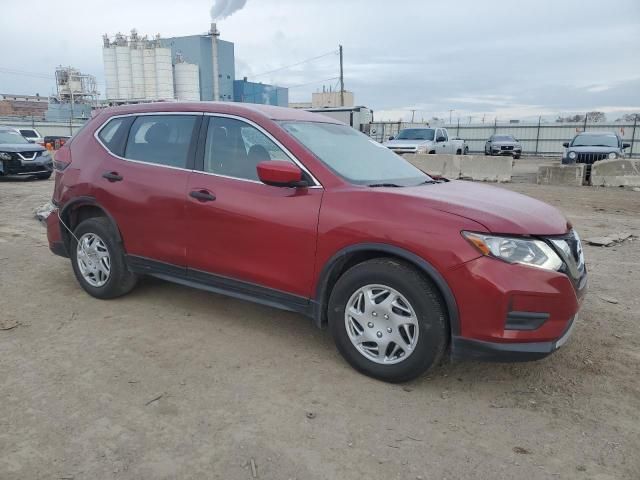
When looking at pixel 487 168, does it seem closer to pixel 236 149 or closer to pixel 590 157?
pixel 590 157

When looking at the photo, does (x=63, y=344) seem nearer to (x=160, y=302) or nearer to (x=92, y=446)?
(x=160, y=302)

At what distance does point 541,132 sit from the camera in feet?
111

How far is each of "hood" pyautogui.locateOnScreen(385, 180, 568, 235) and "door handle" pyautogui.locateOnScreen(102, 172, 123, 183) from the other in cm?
244

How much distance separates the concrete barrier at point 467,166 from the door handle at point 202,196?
1299 centimetres

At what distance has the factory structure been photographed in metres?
49.5

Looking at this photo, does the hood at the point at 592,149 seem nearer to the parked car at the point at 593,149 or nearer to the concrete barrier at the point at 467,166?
the parked car at the point at 593,149

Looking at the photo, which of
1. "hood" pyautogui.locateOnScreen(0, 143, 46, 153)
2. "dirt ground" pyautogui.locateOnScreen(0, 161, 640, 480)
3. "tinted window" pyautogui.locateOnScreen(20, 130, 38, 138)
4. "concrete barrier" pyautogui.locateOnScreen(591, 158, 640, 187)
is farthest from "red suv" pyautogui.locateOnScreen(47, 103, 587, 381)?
"tinted window" pyautogui.locateOnScreen(20, 130, 38, 138)

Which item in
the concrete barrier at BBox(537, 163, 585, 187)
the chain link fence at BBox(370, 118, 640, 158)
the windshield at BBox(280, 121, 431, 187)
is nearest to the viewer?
the windshield at BBox(280, 121, 431, 187)

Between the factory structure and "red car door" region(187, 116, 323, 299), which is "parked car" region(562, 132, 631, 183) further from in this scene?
the factory structure

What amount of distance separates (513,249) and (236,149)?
2158 mm

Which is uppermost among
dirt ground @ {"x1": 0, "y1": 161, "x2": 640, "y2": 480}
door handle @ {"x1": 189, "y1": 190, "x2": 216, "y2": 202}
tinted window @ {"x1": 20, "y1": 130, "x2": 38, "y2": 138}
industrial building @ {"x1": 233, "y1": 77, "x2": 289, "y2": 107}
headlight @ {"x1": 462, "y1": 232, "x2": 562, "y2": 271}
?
industrial building @ {"x1": 233, "y1": 77, "x2": 289, "y2": 107}

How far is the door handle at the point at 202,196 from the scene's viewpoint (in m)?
3.81

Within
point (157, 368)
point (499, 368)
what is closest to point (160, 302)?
point (157, 368)

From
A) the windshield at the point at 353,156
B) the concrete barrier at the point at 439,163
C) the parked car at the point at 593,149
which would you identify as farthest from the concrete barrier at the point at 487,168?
the windshield at the point at 353,156
